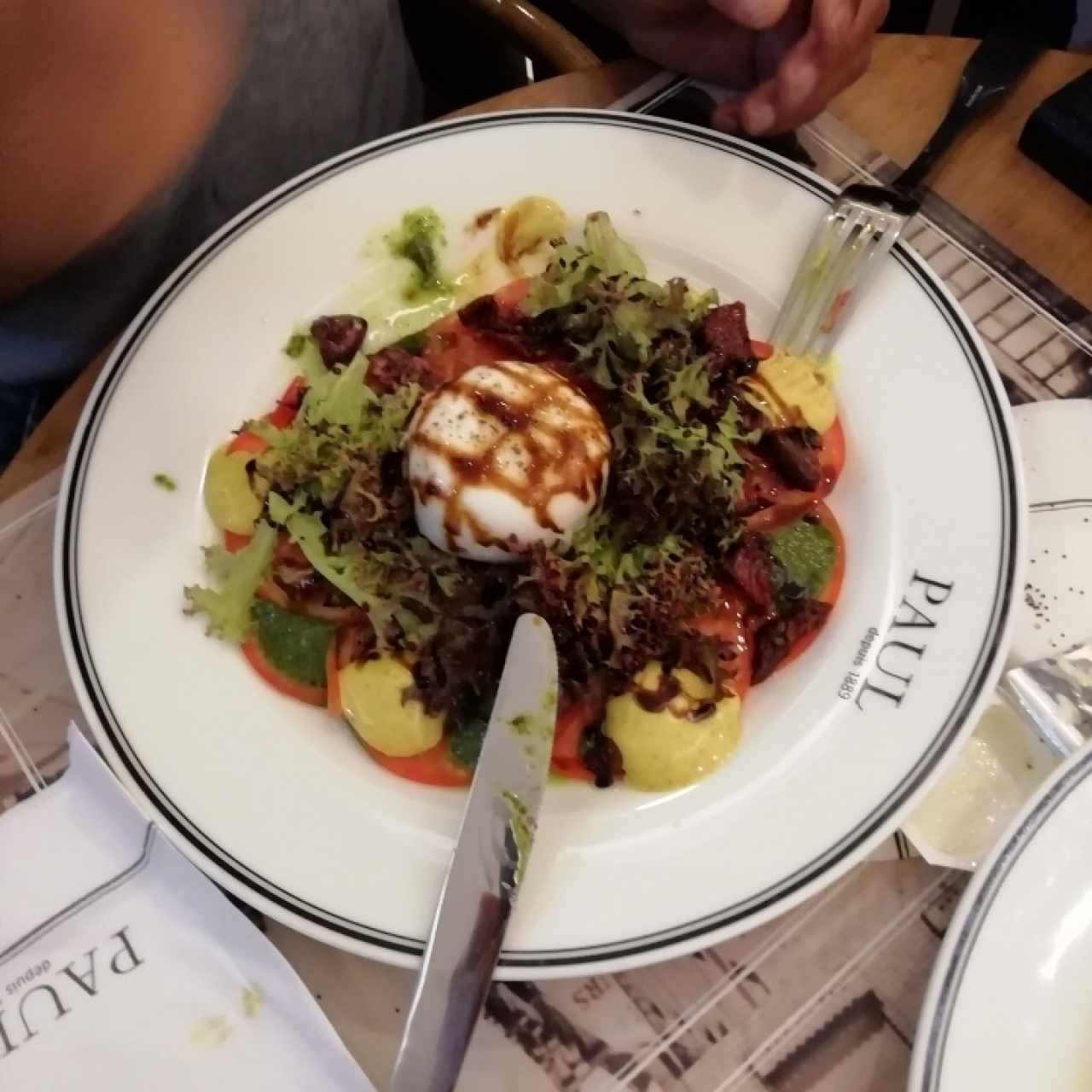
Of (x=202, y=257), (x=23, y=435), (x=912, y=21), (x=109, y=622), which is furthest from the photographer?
(x=912, y=21)

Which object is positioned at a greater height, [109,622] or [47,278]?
[47,278]

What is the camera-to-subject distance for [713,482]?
1.43 meters

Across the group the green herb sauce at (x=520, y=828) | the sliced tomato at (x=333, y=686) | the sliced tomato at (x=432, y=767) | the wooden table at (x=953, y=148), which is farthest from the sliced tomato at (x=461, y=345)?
the green herb sauce at (x=520, y=828)

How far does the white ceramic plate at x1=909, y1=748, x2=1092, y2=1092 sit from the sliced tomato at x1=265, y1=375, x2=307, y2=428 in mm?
1118

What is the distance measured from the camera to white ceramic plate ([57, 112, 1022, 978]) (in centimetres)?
117

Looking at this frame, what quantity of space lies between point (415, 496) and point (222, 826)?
1.70ft

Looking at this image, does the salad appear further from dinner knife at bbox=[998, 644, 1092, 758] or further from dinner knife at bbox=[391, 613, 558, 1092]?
dinner knife at bbox=[998, 644, 1092, 758]

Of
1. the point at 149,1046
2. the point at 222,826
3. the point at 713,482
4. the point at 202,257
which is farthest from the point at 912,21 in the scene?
the point at 149,1046

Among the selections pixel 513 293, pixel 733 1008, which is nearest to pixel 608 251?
pixel 513 293

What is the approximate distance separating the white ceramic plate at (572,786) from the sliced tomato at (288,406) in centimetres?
2

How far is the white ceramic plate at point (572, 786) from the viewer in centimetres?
117

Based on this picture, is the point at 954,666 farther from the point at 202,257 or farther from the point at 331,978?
the point at 202,257

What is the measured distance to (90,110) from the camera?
3.99 feet

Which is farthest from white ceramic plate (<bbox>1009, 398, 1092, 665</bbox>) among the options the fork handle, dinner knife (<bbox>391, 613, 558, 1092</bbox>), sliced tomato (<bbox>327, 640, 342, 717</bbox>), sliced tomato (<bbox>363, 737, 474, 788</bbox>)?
sliced tomato (<bbox>327, 640, 342, 717</bbox>)
